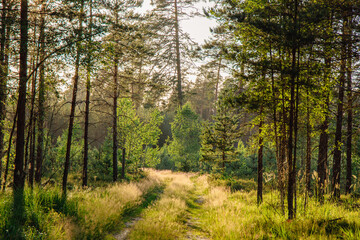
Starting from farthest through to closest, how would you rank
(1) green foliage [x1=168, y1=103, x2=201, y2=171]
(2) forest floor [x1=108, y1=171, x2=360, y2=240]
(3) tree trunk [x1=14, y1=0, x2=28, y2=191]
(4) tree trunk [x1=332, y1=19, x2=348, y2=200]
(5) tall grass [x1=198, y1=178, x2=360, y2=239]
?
(1) green foliage [x1=168, y1=103, x2=201, y2=171] → (4) tree trunk [x1=332, y1=19, x2=348, y2=200] → (3) tree trunk [x1=14, y1=0, x2=28, y2=191] → (2) forest floor [x1=108, y1=171, x2=360, y2=240] → (5) tall grass [x1=198, y1=178, x2=360, y2=239]

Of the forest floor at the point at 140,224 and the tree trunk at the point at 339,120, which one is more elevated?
the tree trunk at the point at 339,120

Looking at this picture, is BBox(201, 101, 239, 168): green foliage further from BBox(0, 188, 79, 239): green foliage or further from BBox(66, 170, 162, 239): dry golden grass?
BBox(0, 188, 79, 239): green foliage

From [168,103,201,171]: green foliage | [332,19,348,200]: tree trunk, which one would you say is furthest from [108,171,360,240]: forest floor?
[168,103,201,171]: green foliage

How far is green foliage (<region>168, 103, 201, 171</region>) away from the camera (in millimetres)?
27609

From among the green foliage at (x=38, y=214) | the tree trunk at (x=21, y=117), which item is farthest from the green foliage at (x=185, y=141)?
the green foliage at (x=38, y=214)

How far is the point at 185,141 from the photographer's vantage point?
2809cm

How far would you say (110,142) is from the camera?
1769 centimetres

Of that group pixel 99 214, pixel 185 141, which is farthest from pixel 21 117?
pixel 185 141

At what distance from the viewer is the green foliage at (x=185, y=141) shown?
27609 mm

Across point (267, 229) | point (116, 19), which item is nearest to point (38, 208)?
point (267, 229)

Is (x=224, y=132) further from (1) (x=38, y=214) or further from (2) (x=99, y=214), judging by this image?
(1) (x=38, y=214)

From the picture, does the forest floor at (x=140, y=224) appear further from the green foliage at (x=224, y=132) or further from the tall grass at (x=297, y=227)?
the green foliage at (x=224, y=132)

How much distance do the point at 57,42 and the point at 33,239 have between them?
4572 mm

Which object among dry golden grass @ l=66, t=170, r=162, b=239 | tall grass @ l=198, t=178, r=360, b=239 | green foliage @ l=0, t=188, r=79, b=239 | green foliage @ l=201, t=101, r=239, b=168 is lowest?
dry golden grass @ l=66, t=170, r=162, b=239
